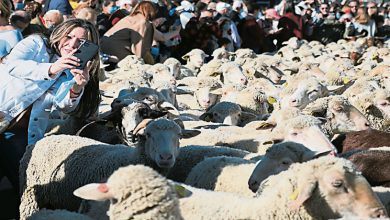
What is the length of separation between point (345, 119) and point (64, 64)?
8.70 ft

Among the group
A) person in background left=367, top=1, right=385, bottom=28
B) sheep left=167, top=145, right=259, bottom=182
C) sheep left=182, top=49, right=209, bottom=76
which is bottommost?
person in background left=367, top=1, right=385, bottom=28

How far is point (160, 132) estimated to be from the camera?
14.6 feet

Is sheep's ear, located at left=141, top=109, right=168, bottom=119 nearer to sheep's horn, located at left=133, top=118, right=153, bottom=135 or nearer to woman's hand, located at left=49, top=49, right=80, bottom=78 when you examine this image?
sheep's horn, located at left=133, top=118, right=153, bottom=135

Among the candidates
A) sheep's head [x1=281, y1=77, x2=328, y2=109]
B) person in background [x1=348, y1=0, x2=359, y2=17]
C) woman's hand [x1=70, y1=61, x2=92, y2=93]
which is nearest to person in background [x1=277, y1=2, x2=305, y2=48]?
person in background [x1=348, y1=0, x2=359, y2=17]

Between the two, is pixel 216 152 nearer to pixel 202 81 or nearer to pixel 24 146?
pixel 24 146

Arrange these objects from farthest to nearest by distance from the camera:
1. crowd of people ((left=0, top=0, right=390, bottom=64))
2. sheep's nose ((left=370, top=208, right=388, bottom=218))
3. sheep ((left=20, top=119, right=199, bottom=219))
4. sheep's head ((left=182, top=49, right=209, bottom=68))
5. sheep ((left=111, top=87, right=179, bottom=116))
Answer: sheep's head ((left=182, top=49, right=209, bottom=68)), crowd of people ((left=0, top=0, right=390, bottom=64)), sheep ((left=111, top=87, right=179, bottom=116)), sheep ((left=20, top=119, right=199, bottom=219)), sheep's nose ((left=370, top=208, right=388, bottom=218))

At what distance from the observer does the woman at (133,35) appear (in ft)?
34.9

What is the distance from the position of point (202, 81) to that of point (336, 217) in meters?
5.47

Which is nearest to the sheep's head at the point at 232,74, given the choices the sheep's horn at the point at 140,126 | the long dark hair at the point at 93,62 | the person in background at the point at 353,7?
the sheep's horn at the point at 140,126

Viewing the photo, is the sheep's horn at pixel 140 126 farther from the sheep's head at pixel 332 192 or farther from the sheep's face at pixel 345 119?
the sheep's head at pixel 332 192

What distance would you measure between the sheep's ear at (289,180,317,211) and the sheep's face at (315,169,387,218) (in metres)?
0.04

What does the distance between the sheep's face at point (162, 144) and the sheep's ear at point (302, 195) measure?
3.86ft

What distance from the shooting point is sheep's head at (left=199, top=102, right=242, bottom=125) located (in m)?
6.63

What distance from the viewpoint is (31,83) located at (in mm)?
4039
